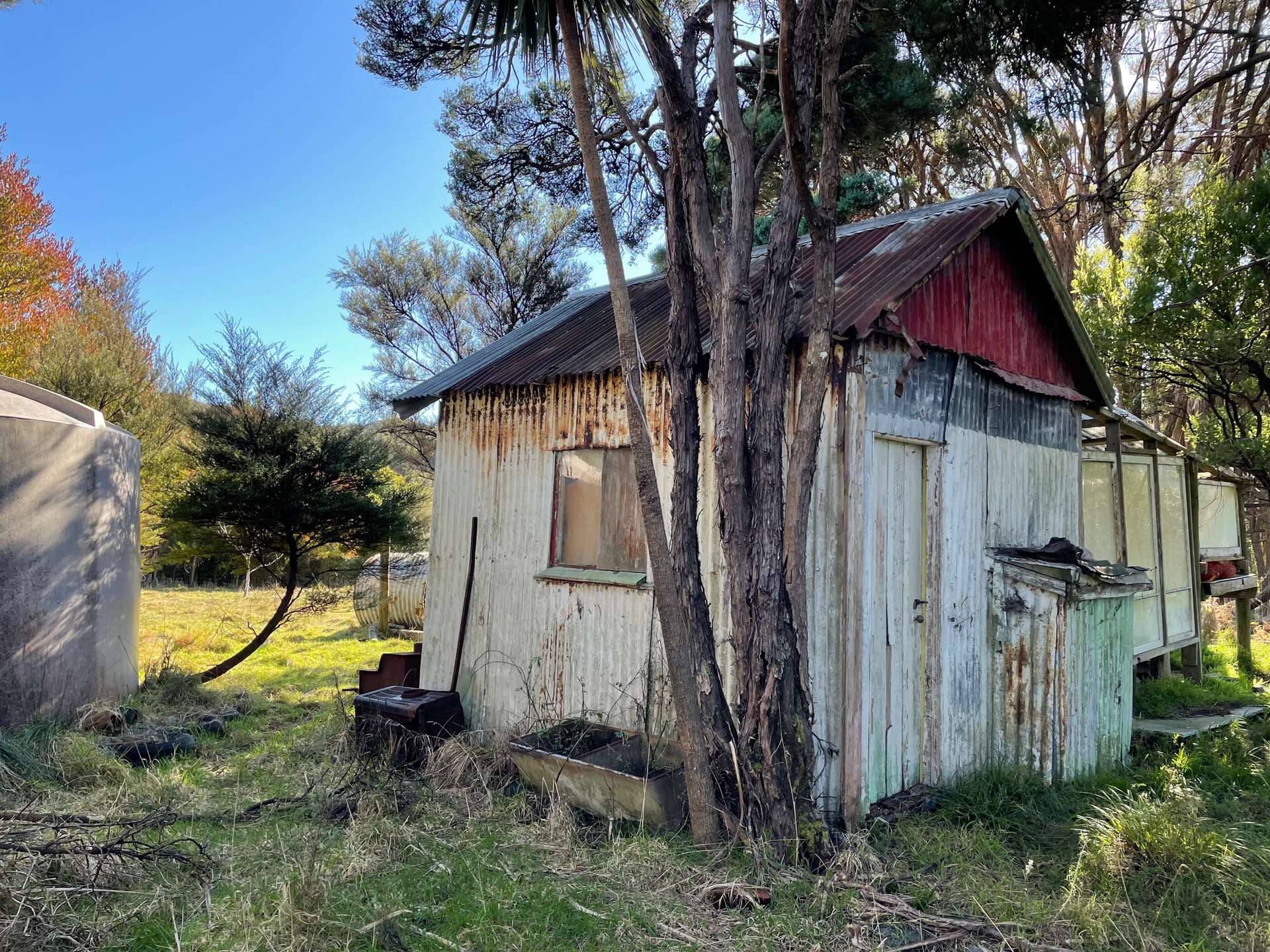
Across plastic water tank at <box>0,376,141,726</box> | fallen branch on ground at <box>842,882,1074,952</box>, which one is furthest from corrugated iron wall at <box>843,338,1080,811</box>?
plastic water tank at <box>0,376,141,726</box>

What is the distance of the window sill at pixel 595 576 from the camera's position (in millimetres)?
6008

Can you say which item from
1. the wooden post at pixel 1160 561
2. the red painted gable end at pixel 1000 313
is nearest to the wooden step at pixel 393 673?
the red painted gable end at pixel 1000 313

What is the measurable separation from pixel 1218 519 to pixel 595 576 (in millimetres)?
11105

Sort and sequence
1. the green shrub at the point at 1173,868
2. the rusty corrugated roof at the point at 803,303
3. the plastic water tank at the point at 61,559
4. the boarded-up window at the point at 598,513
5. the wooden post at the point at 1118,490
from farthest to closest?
the wooden post at the point at 1118,490
the plastic water tank at the point at 61,559
the boarded-up window at the point at 598,513
the rusty corrugated roof at the point at 803,303
the green shrub at the point at 1173,868

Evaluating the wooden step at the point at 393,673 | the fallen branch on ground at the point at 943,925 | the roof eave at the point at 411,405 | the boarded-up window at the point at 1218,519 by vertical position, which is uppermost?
the roof eave at the point at 411,405

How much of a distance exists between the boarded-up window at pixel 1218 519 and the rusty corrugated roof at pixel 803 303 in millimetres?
6863

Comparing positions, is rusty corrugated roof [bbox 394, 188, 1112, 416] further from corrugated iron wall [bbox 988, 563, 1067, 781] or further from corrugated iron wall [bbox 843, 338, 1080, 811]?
corrugated iron wall [bbox 988, 563, 1067, 781]

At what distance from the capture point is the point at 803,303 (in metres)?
5.50

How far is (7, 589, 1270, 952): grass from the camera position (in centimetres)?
370

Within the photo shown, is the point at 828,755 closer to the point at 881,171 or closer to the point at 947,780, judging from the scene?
the point at 947,780

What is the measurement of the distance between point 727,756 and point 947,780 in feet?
7.09

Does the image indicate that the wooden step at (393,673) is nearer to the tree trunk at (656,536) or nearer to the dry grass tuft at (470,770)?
the dry grass tuft at (470,770)

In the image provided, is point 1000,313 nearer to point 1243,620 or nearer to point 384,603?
point 1243,620

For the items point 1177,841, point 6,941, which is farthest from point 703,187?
point 6,941
